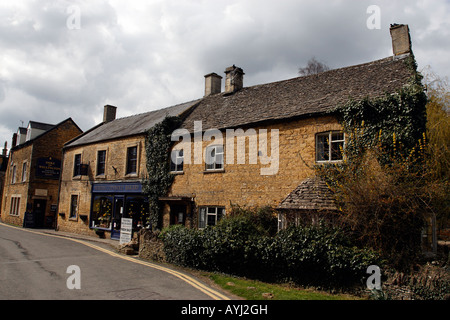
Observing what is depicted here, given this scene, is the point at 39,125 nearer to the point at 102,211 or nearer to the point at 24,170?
the point at 24,170

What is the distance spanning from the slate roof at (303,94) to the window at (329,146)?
1.05 metres

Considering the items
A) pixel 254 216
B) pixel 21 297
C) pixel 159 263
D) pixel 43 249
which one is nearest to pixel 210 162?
pixel 254 216

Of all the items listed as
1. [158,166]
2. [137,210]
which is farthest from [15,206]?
[158,166]

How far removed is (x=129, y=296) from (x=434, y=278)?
7.40 metres

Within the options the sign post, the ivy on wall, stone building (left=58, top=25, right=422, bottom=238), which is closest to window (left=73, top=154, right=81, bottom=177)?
stone building (left=58, top=25, right=422, bottom=238)

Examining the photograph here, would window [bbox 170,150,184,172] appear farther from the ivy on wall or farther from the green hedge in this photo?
the ivy on wall

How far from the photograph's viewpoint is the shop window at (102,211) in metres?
21.8

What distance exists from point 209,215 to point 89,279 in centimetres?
751

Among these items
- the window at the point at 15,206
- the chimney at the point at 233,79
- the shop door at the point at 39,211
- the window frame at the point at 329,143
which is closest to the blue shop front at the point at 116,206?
the chimney at the point at 233,79

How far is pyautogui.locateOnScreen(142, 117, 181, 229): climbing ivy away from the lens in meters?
18.3

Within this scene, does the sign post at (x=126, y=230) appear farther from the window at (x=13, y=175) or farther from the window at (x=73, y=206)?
the window at (x=13, y=175)

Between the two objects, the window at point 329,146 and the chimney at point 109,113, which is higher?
the chimney at point 109,113
